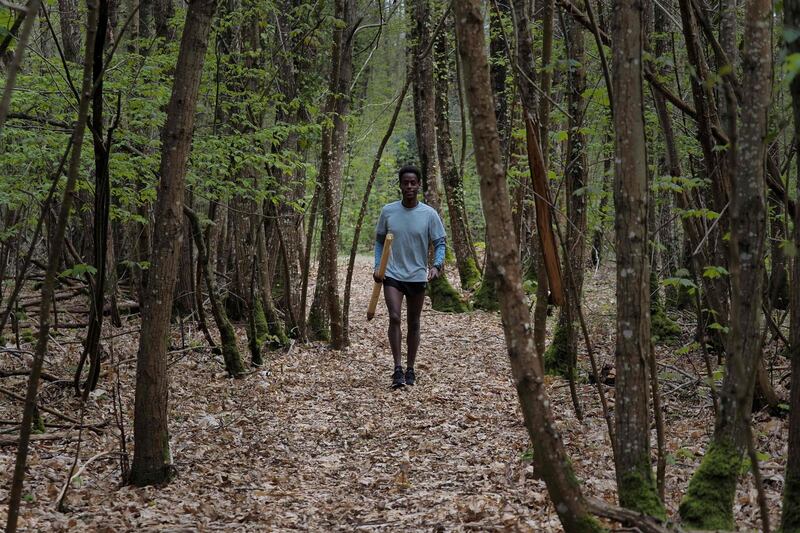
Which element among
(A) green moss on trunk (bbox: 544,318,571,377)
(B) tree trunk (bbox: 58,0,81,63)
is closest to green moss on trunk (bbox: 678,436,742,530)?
(A) green moss on trunk (bbox: 544,318,571,377)

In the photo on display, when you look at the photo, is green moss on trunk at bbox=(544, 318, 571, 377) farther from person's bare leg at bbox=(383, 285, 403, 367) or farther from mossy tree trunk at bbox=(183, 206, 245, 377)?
mossy tree trunk at bbox=(183, 206, 245, 377)

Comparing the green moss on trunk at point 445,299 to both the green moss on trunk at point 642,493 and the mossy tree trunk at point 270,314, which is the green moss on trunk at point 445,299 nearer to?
the mossy tree trunk at point 270,314

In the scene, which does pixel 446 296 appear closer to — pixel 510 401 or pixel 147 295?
pixel 510 401

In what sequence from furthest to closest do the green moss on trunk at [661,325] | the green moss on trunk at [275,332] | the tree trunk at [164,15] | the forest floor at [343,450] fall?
the tree trunk at [164,15] → the green moss on trunk at [275,332] → the green moss on trunk at [661,325] → the forest floor at [343,450]

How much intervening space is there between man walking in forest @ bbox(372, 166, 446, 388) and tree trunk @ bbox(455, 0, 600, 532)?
16.9 feet

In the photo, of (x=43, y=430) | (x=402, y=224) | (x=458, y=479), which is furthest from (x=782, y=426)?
(x=43, y=430)

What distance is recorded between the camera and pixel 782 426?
5.37m

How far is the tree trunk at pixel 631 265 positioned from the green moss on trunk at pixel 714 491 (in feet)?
1.02

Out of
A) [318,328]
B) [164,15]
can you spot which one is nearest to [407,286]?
[318,328]

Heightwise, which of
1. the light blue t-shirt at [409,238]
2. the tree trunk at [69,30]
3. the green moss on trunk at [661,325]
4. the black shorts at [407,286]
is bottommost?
the green moss on trunk at [661,325]

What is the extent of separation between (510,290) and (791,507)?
1.53m

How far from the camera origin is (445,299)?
46.0ft

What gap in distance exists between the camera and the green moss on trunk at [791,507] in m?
3.04

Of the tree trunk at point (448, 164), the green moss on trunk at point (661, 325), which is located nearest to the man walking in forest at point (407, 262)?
→ the green moss on trunk at point (661, 325)
